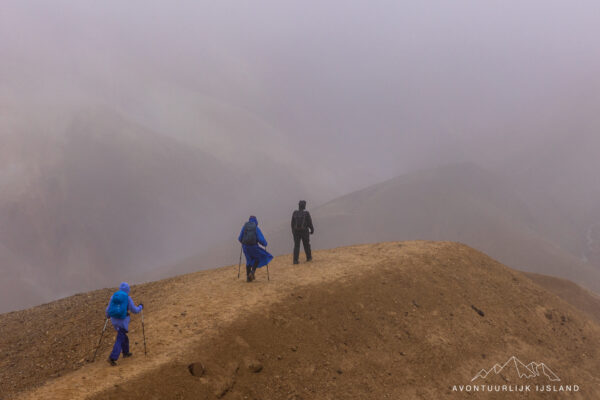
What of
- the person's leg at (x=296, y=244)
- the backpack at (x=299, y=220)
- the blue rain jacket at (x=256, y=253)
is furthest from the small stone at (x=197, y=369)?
the backpack at (x=299, y=220)

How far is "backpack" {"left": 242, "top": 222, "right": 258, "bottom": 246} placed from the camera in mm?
13461

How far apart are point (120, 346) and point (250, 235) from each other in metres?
5.99

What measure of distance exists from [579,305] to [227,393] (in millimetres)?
28639

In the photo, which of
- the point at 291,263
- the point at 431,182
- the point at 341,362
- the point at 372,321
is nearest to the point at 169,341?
the point at 341,362

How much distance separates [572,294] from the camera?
91.0 ft

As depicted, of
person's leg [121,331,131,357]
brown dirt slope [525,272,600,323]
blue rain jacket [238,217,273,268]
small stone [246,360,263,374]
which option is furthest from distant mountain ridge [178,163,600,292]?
person's leg [121,331,131,357]

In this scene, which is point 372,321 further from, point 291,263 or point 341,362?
point 291,263

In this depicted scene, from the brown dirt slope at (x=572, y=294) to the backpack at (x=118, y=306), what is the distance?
2832 centimetres

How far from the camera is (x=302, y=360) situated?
31.3ft

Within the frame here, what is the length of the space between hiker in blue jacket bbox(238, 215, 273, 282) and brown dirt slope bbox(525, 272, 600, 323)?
2322 cm

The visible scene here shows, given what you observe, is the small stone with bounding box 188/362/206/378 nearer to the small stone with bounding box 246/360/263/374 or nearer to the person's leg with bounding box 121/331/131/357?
the small stone with bounding box 246/360/263/374

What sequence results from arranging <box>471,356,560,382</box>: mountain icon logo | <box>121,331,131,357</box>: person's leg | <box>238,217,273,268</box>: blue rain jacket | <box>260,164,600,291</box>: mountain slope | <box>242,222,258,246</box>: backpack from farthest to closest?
<box>260,164,600,291</box>: mountain slope, <box>238,217,273,268</box>: blue rain jacket, <box>242,222,258,246</box>: backpack, <box>471,356,560,382</box>: mountain icon logo, <box>121,331,131,357</box>: person's leg

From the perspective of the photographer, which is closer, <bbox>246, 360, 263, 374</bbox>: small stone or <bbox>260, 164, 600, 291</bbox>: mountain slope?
<bbox>246, 360, 263, 374</bbox>: small stone

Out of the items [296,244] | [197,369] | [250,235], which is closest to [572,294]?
[296,244]
